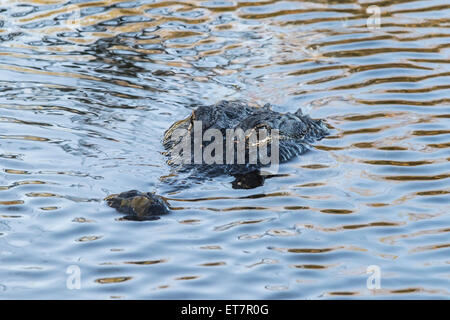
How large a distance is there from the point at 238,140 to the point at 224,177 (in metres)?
0.54

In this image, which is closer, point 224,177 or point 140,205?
point 140,205

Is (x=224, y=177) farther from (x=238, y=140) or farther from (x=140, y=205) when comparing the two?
(x=140, y=205)

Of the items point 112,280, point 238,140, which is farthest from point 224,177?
point 112,280

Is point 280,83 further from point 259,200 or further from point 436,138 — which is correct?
point 259,200

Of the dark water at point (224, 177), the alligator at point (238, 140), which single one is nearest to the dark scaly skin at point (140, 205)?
the dark water at point (224, 177)

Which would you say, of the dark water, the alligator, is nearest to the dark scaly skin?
the dark water

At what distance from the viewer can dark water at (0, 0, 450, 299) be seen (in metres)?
6.32

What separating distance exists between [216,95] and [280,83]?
32.5 inches

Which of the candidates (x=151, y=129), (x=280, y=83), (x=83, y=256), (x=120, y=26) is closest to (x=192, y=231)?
(x=83, y=256)

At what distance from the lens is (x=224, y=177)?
26.4ft

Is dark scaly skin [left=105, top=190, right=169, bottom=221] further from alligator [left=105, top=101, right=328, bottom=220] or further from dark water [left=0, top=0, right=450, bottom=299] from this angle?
alligator [left=105, top=101, right=328, bottom=220]

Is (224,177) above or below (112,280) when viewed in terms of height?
above

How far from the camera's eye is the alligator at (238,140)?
26.7 ft
